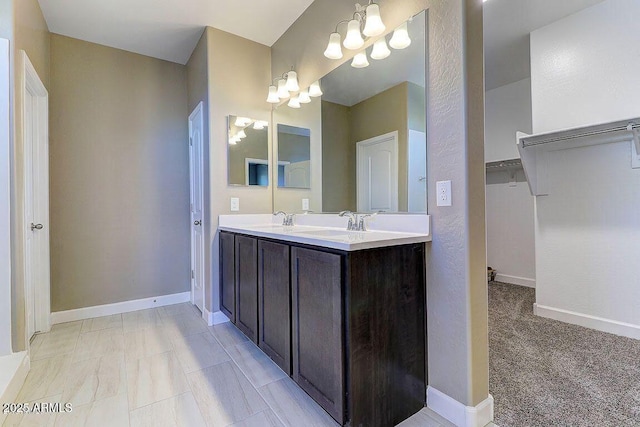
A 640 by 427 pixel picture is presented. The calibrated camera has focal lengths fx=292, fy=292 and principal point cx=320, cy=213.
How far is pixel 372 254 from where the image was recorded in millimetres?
1312

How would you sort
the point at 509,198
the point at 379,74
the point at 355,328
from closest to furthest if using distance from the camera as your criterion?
the point at 355,328 → the point at 379,74 → the point at 509,198

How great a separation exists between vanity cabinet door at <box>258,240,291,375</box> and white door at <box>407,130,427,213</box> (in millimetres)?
761

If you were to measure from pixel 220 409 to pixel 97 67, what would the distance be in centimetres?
331

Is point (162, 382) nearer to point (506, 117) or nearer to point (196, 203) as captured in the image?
point (196, 203)

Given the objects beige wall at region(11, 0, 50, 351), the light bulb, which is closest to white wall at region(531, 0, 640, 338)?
the light bulb

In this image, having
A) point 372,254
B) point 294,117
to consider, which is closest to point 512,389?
point 372,254

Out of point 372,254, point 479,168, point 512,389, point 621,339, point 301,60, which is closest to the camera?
point 372,254

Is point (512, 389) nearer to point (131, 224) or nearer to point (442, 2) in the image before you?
point (442, 2)

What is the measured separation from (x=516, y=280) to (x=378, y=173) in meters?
3.22

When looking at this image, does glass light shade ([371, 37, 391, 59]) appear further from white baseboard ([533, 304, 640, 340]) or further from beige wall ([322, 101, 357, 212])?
white baseboard ([533, 304, 640, 340])

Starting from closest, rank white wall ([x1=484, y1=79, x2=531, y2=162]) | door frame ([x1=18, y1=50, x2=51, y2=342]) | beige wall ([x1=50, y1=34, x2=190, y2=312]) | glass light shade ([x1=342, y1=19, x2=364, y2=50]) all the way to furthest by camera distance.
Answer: glass light shade ([x1=342, y1=19, x2=364, y2=50]), door frame ([x1=18, y1=50, x2=51, y2=342]), beige wall ([x1=50, y1=34, x2=190, y2=312]), white wall ([x1=484, y1=79, x2=531, y2=162])

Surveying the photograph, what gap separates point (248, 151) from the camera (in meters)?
2.84

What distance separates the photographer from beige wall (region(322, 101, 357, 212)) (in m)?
2.19

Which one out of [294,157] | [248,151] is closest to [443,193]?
[294,157]
